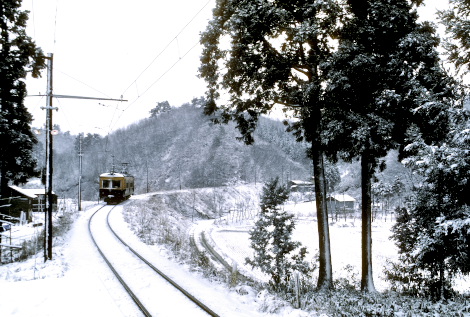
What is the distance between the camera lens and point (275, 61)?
9977 mm

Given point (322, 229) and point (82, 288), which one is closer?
point (82, 288)

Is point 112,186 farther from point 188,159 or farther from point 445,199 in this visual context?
point 188,159

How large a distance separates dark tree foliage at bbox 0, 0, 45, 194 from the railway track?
637 cm

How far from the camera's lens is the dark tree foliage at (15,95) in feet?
44.4

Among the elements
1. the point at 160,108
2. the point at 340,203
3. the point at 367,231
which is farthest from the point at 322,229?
the point at 160,108

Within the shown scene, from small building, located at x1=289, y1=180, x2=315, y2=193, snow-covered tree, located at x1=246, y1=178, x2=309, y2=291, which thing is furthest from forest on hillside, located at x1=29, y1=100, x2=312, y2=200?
snow-covered tree, located at x1=246, y1=178, x2=309, y2=291

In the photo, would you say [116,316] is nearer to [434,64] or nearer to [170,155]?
[434,64]

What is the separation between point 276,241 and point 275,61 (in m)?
7.16

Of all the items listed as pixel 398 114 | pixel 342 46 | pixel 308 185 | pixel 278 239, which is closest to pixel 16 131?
pixel 278 239

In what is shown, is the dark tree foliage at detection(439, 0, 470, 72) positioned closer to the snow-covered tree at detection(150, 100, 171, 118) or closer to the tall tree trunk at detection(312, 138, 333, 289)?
the tall tree trunk at detection(312, 138, 333, 289)

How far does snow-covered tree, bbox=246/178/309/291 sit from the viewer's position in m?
11.6

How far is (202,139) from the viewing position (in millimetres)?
100375

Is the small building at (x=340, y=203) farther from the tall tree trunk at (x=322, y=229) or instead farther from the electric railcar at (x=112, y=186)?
the tall tree trunk at (x=322, y=229)

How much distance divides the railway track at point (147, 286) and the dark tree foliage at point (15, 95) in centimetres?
637
